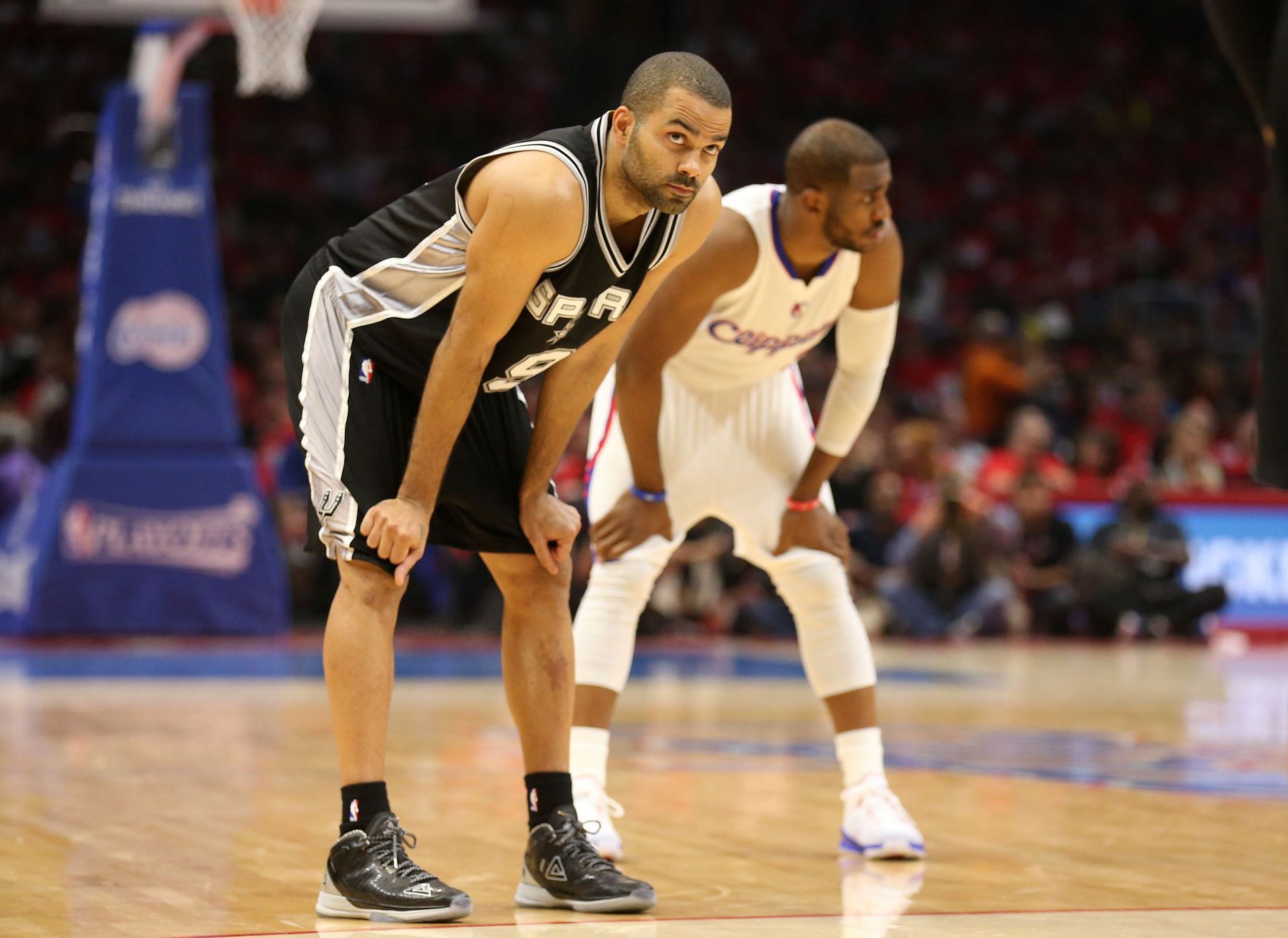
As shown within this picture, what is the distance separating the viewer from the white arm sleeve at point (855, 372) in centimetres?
475

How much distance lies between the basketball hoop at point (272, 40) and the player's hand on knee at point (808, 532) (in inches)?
282

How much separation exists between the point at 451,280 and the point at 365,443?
14.5 inches

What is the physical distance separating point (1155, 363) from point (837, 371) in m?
13.8

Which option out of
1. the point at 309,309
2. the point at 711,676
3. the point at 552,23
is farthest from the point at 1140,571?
the point at 552,23

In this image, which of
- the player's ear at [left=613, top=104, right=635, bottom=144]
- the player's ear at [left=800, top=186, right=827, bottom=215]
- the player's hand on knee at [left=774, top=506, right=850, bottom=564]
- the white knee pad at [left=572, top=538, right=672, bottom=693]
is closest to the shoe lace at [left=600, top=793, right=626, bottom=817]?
the white knee pad at [left=572, top=538, right=672, bottom=693]

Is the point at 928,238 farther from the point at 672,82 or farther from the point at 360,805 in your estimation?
the point at 360,805

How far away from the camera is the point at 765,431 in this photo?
480 centimetres

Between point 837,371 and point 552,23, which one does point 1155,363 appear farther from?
point 837,371

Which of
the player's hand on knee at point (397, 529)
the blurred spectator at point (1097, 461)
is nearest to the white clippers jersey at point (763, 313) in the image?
the player's hand on knee at point (397, 529)

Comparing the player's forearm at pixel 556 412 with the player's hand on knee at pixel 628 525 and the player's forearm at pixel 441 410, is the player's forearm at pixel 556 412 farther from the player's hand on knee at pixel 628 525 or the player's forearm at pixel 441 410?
the player's hand on knee at pixel 628 525

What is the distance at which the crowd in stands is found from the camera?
13.0 metres

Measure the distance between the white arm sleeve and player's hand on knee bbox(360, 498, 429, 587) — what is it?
1514 mm

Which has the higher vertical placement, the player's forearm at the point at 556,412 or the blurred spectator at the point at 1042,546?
the player's forearm at the point at 556,412

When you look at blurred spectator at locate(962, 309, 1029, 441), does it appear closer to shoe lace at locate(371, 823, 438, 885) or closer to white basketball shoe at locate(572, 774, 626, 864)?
white basketball shoe at locate(572, 774, 626, 864)
